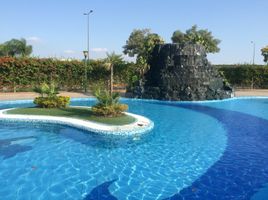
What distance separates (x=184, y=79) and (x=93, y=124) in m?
15.9

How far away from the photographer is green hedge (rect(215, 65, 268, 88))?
127 ft

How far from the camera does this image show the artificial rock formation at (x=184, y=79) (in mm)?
28547

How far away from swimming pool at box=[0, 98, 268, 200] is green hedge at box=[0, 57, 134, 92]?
17345 millimetres

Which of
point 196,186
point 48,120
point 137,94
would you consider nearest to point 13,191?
point 196,186

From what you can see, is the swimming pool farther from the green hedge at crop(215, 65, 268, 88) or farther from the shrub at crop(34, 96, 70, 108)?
the green hedge at crop(215, 65, 268, 88)

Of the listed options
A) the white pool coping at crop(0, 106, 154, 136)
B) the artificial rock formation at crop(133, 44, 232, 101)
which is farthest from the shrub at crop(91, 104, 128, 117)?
the artificial rock formation at crop(133, 44, 232, 101)

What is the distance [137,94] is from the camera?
29.9 metres

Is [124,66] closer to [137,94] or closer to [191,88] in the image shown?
[137,94]

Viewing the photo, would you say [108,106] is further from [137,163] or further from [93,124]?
[137,163]

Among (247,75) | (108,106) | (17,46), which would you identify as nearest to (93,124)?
(108,106)

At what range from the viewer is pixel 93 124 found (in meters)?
14.9

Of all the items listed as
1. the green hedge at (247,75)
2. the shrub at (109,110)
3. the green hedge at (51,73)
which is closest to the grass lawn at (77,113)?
the shrub at (109,110)

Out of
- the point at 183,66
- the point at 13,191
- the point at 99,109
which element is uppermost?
the point at 183,66

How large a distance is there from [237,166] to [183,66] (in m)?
19.9
